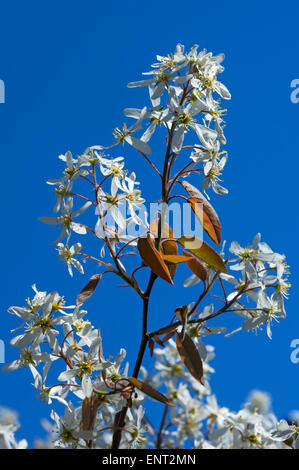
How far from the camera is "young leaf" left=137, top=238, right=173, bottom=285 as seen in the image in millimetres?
→ 1432

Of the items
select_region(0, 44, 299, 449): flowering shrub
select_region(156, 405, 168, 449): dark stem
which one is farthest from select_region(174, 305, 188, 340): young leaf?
select_region(156, 405, 168, 449): dark stem

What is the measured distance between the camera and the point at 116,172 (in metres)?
1.68

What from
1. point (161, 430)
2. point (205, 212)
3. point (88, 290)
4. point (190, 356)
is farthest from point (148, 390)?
point (161, 430)

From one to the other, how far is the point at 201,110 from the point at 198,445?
57.3 inches

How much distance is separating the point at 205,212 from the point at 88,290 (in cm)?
41

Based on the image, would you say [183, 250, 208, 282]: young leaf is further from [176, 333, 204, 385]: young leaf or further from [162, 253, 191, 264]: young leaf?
[176, 333, 204, 385]: young leaf

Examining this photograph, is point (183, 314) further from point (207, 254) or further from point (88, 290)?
point (88, 290)

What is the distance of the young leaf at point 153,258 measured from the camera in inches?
56.4

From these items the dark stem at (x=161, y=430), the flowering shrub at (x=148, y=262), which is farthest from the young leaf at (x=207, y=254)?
the dark stem at (x=161, y=430)

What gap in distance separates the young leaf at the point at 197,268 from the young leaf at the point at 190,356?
0.18m

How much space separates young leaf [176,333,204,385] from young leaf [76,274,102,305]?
0.92 ft

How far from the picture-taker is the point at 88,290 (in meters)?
1.60

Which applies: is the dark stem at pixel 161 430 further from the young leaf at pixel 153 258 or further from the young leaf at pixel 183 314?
the young leaf at pixel 153 258
